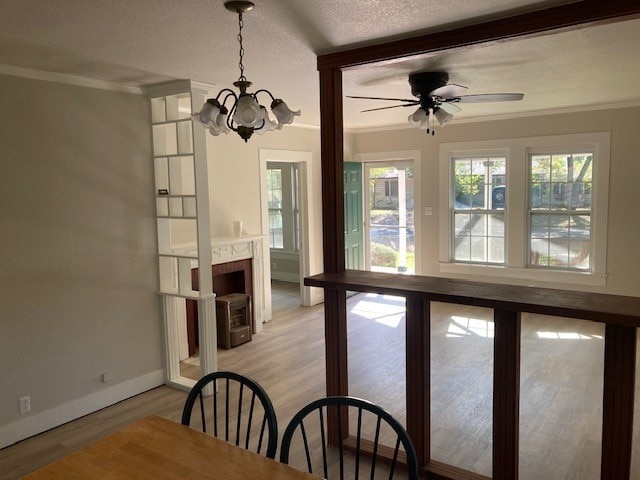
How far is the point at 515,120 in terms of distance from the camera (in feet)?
20.1

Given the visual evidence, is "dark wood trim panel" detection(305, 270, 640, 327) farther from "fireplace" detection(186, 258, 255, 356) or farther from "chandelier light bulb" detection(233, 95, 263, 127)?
"fireplace" detection(186, 258, 255, 356)

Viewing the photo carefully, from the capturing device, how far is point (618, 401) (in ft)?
7.34

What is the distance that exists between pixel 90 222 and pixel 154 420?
7.08 feet

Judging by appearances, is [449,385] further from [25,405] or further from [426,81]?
[25,405]

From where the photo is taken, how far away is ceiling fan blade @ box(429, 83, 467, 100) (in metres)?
3.54

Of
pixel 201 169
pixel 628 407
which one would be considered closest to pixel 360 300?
pixel 201 169

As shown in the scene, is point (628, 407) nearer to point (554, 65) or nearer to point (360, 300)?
point (554, 65)

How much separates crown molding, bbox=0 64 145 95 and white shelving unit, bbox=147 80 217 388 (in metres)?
0.19

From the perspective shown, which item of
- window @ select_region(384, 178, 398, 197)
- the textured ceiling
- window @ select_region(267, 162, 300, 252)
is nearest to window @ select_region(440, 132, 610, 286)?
window @ select_region(384, 178, 398, 197)

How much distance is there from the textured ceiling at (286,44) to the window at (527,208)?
1.62 m

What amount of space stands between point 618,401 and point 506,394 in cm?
50

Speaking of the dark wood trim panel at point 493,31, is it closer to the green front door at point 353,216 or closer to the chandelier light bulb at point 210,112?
the chandelier light bulb at point 210,112

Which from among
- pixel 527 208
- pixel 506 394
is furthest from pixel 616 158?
pixel 506 394

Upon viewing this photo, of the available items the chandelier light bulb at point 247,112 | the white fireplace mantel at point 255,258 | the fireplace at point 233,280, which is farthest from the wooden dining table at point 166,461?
the fireplace at point 233,280
